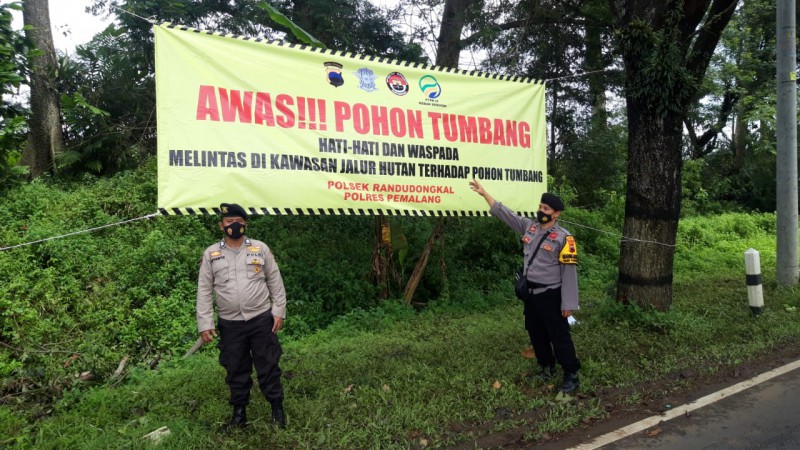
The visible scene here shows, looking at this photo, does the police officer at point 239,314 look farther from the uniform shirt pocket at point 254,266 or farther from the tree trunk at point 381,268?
the tree trunk at point 381,268

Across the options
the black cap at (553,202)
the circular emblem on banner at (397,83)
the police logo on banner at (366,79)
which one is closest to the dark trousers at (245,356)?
the black cap at (553,202)

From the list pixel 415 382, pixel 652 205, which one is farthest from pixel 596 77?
pixel 415 382

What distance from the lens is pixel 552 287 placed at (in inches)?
175

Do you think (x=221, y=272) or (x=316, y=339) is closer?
(x=221, y=272)

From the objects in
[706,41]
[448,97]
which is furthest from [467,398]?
[706,41]

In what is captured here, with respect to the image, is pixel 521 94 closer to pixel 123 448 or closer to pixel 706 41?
pixel 706 41

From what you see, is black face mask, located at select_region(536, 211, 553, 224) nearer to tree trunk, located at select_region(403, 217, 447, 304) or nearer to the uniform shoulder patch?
the uniform shoulder patch

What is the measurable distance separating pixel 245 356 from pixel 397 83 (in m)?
3.31

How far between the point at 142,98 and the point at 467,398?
9.89 metres

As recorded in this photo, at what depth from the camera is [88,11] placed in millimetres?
12867

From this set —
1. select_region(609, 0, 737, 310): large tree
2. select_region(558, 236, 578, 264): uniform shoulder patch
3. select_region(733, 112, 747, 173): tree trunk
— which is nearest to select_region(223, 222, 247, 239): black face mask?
select_region(558, 236, 578, 264): uniform shoulder patch

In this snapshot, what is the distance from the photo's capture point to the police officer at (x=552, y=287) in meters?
4.32

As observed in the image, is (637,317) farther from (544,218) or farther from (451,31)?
(451,31)

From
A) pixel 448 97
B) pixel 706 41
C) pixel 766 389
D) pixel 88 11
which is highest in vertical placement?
pixel 88 11
